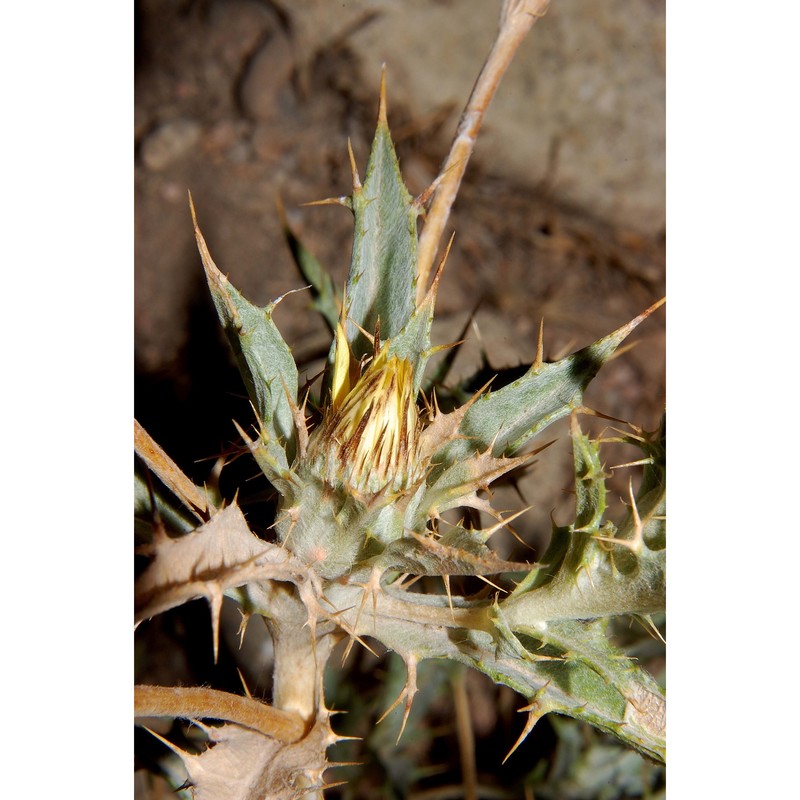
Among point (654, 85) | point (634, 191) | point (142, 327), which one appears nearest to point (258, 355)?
point (142, 327)

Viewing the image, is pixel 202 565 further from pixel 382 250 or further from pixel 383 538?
pixel 382 250

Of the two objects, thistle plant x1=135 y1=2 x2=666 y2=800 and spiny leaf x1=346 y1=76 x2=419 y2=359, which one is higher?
spiny leaf x1=346 y1=76 x2=419 y2=359

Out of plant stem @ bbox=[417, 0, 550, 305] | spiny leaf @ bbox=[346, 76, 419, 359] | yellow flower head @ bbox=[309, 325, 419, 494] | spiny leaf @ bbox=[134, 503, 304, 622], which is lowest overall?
spiny leaf @ bbox=[134, 503, 304, 622]

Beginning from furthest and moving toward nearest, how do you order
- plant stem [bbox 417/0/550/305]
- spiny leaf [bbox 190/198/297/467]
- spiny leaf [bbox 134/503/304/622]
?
plant stem [bbox 417/0/550/305] < spiny leaf [bbox 190/198/297/467] < spiny leaf [bbox 134/503/304/622]

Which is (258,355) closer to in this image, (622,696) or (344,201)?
(344,201)

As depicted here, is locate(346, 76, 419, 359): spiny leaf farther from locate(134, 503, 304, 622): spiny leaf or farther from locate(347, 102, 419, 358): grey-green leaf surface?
locate(134, 503, 304, 622): spiny leaf

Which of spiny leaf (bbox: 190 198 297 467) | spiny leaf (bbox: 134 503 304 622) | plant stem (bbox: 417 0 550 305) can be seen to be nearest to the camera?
spiny leaf (bbox: 134 503 304 622)

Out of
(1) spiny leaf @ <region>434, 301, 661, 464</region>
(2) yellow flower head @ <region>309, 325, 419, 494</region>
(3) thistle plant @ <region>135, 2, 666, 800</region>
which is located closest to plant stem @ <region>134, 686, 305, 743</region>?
(3) thistle plant @ <region>135, 2, 666, 800</region>

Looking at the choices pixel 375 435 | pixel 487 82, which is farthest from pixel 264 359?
pixel 487 82

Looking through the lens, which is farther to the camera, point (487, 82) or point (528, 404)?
point (487, 82)
